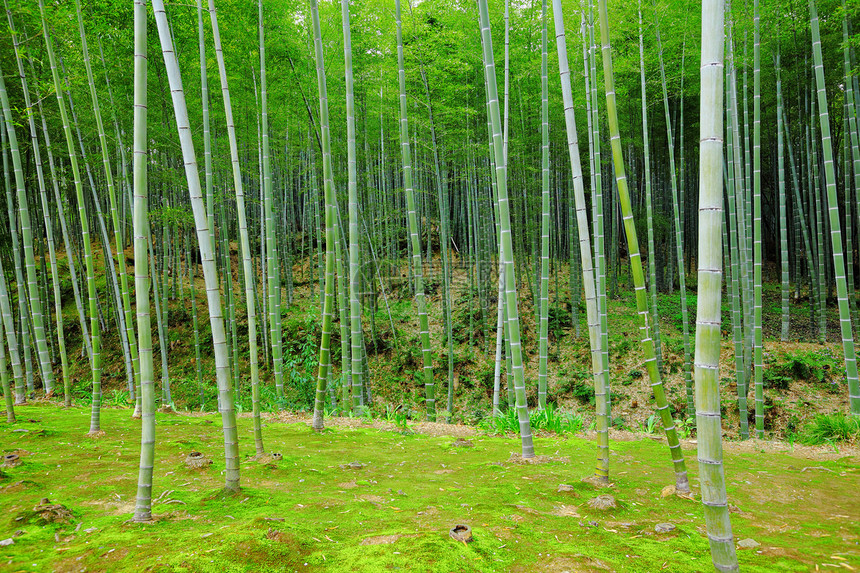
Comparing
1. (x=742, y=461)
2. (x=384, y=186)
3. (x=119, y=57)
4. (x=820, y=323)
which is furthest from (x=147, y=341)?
(x=820, y=323)

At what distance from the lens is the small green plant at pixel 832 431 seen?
3859 mm

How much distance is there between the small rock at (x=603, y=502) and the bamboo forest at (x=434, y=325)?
5 centimetres

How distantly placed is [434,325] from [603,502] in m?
7.13

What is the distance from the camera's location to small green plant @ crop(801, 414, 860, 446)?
3.86 meters

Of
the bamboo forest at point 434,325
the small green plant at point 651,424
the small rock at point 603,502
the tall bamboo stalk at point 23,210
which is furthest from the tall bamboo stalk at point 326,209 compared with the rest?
the small green plant at point 651,424

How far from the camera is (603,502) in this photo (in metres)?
2.09

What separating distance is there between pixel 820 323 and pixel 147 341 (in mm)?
9175

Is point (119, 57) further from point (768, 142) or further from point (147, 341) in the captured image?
point (768, 142)

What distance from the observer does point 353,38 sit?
738 centimetres

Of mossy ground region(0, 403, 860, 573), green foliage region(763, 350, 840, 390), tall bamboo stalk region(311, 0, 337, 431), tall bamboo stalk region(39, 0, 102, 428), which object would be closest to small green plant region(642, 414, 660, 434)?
mossy ground region(0, 403, 860, 573)

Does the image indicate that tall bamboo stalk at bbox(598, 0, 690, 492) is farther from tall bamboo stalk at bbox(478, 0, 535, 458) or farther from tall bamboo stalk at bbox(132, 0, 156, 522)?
tall bamboo stalk at bbox(132, 0, 156, 522)

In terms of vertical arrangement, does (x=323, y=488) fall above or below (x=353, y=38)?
below

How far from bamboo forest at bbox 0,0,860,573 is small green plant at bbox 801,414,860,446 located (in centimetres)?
2

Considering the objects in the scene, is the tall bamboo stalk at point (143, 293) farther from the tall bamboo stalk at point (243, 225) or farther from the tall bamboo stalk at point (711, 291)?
the tall bamboo stalk at point (711, 291)
